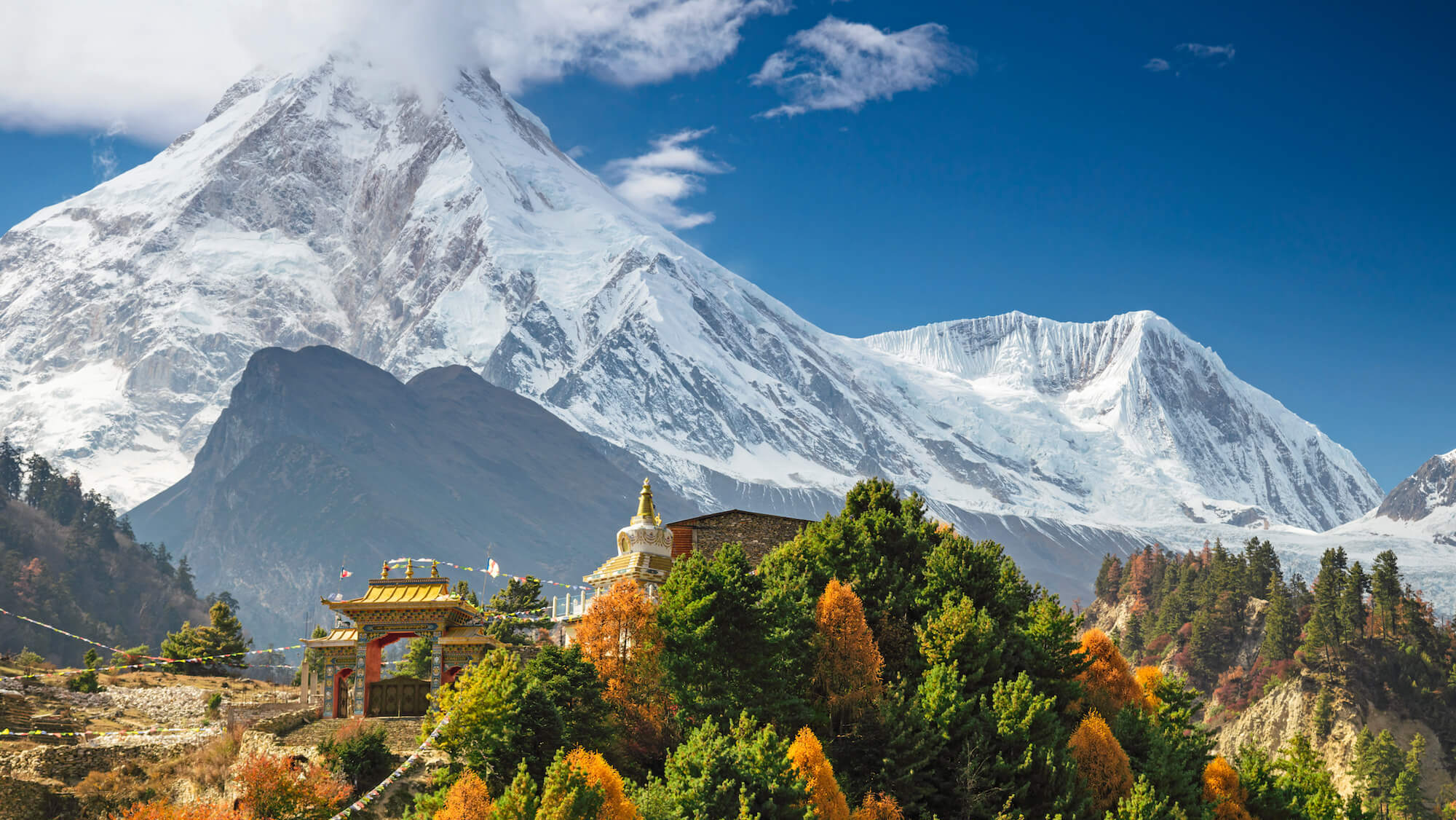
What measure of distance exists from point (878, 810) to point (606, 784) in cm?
1053

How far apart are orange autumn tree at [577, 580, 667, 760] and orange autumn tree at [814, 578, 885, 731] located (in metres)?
6.41

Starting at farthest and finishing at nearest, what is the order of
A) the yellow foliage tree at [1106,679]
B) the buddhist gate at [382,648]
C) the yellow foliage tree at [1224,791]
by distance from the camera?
the yellow foliage tree at [1106,679], the yellow foliage tree at [1224,791], the buddhist gate at [382,648]

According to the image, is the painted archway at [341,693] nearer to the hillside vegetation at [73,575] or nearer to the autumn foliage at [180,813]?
the autumn foliage at [180,813]

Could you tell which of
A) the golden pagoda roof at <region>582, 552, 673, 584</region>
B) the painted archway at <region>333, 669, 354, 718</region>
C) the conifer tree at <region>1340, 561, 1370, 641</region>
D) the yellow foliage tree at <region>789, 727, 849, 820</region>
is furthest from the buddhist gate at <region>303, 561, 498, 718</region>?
the conifer tree at <region>1340, 561, 1370, 641</region>

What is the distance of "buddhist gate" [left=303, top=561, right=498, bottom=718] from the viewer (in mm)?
56438

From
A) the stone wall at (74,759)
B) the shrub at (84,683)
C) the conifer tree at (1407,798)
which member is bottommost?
the conifer tree at (1407,798)

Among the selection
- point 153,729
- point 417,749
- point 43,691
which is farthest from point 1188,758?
point 43,691

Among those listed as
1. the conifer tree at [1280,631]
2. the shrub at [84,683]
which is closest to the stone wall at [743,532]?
the shrub at [84,683]

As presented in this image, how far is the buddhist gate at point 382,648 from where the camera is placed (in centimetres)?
5644

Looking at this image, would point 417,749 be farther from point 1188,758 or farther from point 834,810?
point 1188,758

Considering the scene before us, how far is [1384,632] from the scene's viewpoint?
450 feet

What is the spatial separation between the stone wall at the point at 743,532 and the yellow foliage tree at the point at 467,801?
25.7 m

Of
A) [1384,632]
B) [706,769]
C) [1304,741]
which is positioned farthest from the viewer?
[1384,632]

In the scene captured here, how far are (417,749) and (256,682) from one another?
39947mm
